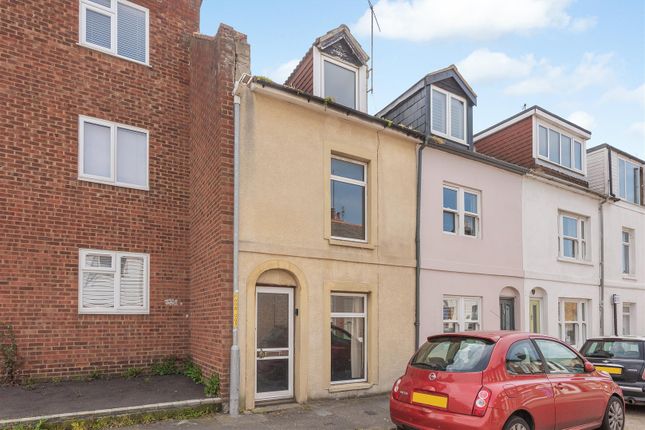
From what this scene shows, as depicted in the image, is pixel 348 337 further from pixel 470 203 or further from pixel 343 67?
pixel 343 67

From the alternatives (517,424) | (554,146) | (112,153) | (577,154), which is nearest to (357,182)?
(112,153)

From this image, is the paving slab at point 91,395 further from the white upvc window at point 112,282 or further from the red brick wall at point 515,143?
the red brick wall at point 515,143

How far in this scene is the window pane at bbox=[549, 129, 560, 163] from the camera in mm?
16203

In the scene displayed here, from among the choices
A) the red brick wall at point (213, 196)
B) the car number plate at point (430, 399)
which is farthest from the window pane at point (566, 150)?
the car number plate at point (430, 399)

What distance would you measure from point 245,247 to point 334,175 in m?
2.68

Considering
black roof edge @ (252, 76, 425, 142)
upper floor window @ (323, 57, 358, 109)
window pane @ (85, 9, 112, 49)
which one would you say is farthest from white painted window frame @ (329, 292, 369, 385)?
window pane @ (85, 9, 112, 49)

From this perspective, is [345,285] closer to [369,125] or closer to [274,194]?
[274,194]

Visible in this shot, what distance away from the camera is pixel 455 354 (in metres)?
6.75

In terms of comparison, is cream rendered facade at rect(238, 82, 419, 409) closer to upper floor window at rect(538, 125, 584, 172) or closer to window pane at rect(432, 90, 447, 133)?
window pane at rect(432, 90, 447, 133)

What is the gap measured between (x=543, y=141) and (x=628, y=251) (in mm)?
5817

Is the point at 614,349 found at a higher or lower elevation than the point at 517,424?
higher

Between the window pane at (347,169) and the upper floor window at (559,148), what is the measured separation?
7.72 meters

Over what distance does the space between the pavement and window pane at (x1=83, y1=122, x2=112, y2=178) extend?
4860 mm

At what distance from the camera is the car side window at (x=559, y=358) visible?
284 inches
